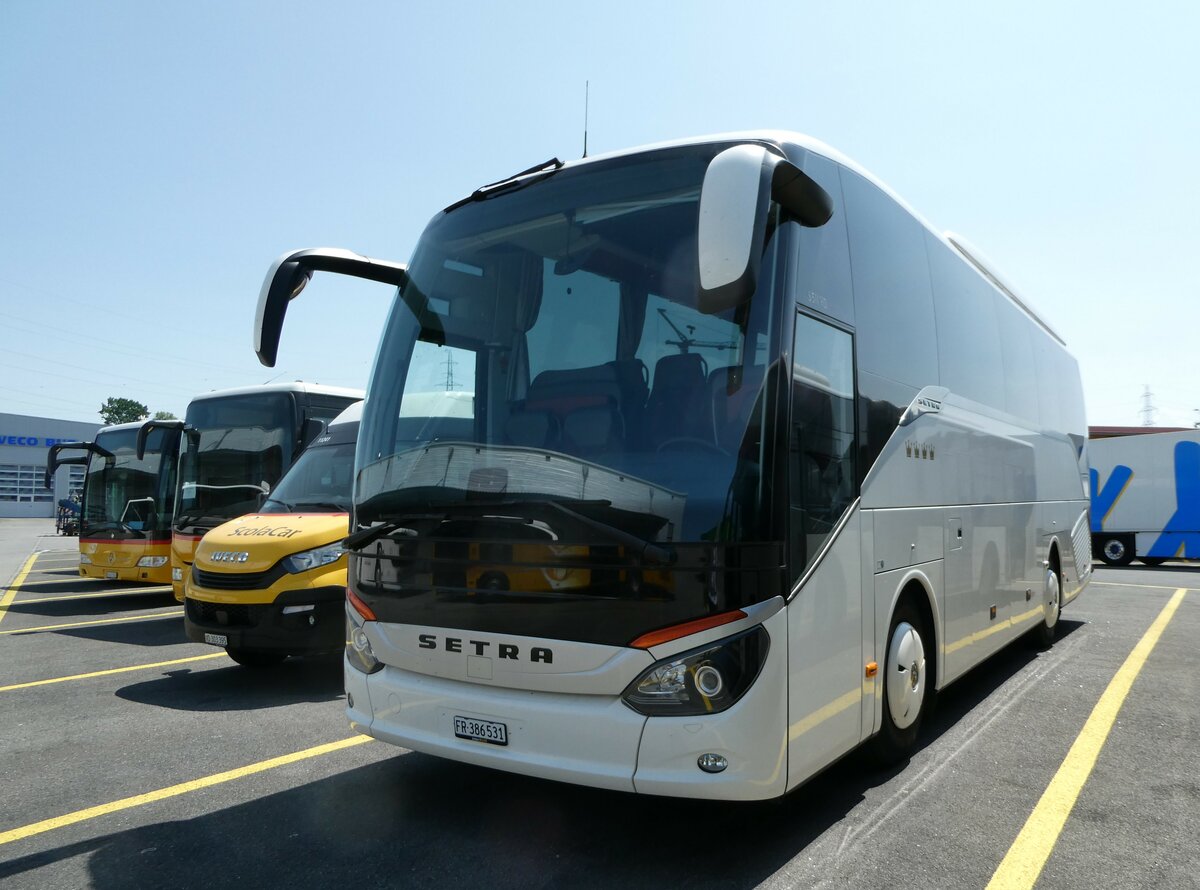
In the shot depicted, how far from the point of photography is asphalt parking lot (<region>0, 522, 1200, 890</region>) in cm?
360

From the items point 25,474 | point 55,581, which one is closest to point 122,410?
point 25,474

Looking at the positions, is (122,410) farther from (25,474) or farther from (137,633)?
(137,633)

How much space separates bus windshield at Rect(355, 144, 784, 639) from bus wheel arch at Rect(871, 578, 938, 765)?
1.66 m

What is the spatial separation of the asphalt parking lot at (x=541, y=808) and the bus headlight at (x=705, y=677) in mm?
698

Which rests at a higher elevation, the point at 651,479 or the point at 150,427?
the point at 150,427

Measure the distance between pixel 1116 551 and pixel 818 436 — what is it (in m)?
23.7

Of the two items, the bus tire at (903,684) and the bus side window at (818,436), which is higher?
the bus side window at (818,436)

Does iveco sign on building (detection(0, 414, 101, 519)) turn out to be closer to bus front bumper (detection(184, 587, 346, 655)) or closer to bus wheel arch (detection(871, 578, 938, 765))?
bus front bumper (detection(184, 587, 346, 655))

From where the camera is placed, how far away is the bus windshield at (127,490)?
45.1ft

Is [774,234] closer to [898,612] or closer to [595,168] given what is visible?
[595,168]

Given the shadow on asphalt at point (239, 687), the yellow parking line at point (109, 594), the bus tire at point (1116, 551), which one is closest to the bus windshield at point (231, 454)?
the shadow on asphalt at point (239, 687)

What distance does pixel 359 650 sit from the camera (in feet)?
14.3

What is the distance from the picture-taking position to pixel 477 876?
3.52 meters

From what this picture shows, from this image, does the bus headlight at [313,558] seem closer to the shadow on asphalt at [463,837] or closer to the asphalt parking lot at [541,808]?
the asphalt parking lot at [541,808]
